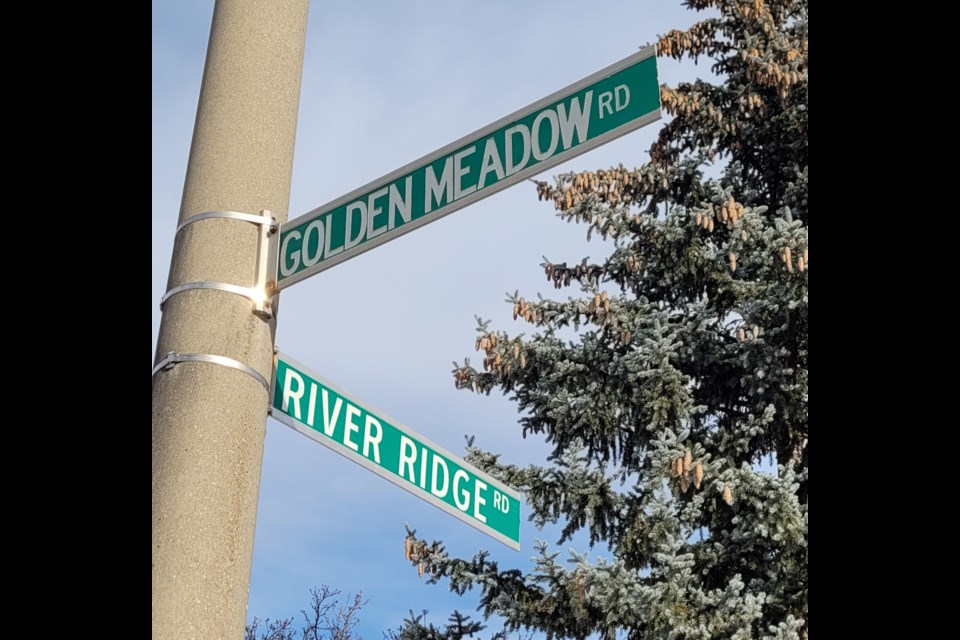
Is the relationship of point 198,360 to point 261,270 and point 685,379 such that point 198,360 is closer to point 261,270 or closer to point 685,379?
point 261,270

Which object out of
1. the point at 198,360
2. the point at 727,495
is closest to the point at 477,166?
the point at 198,360

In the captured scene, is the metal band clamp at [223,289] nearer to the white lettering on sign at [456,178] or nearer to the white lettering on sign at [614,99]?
the white lettering on sign at [456,178]

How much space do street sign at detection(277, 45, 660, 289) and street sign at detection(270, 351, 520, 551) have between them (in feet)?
1.04

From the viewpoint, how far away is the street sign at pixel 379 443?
327cm

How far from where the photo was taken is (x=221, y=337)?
121 inches

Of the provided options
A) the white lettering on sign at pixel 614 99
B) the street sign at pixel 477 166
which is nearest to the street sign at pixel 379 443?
the street sign at pixel 477 166

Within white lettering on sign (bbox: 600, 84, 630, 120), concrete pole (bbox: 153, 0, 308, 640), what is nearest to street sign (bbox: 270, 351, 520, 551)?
concrete pole (bbox: 153, 0, 308, 640)

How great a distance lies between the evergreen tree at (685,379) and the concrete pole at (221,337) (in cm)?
741

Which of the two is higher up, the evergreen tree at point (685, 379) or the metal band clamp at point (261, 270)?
the evergreen tree at point (685, 379)

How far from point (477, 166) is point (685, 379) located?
8.75m
